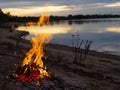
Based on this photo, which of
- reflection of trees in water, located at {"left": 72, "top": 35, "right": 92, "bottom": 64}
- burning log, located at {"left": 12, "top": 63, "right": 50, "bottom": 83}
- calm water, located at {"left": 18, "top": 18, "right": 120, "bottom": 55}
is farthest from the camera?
calm water, located at {"left": 18, "top": 18, "right": 120, "bottom": 55}

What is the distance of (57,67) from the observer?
1920 cm

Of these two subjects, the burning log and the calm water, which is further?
the calm water

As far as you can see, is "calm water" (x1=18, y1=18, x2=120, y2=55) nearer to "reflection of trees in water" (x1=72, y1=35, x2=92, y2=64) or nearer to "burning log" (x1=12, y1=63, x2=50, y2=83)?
"reflection of trees in water" (x1=72, y1=35, x2=92, y2=64)

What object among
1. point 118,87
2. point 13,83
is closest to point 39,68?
point 13,83

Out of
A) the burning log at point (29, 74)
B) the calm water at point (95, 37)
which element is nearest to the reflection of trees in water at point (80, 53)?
the burning log at point (29, 74)

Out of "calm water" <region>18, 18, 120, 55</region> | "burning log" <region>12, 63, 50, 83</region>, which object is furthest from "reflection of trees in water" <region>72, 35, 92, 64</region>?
"calm water" <region>18, 18, 120, 55</region>

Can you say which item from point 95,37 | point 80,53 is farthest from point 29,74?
point 95,37

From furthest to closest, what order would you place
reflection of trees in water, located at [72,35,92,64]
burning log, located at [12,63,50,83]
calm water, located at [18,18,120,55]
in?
calm water, located at [18,18,120,55]
reflection of trees in water, located at [72,35,92,64]
burning log, located at [12,63,50,83]

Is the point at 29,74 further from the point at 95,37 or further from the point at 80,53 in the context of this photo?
the point at 95,37

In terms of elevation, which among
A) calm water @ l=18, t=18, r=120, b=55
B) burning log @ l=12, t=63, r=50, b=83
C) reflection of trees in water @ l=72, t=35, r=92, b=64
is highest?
burning log @ l=12, t=63, r=50, b=83

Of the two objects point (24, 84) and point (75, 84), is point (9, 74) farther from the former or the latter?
point (75, 84)

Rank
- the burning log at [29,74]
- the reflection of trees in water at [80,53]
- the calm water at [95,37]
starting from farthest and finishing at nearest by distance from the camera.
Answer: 1. the calm water at [95,37]
2. the reflection of trees in water at [80,53]
3. the burning log at [29,74]

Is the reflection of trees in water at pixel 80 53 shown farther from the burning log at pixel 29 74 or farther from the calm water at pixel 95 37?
the calm water at pixel 95 37

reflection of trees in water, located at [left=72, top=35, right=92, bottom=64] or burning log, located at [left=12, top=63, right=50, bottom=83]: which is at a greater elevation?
burning log, located at [left=12, top=63, right=50, bottom=83]
